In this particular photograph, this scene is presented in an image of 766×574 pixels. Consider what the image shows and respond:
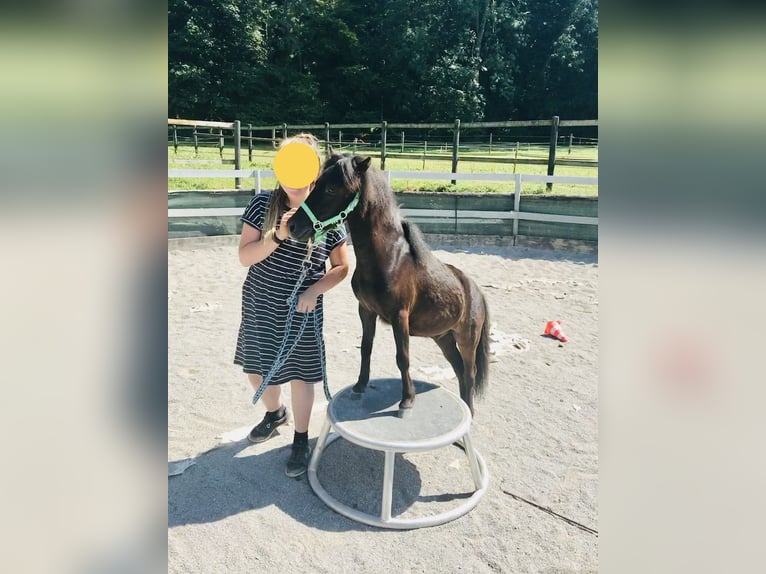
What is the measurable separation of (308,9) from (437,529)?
136ft

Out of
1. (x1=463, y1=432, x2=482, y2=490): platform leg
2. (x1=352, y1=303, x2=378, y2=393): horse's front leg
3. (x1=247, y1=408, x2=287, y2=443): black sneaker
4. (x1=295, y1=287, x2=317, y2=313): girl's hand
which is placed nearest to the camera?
(x1=295, y1=287, x2=317, y2=313): girl's hand

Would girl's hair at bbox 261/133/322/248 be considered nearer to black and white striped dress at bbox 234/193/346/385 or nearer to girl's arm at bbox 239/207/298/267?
girl's arm at bbox 239/207/298/267

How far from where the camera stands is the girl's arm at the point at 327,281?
2.74 metres

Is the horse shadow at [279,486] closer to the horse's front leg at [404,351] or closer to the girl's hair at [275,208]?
the horse's front leg at [404,351]

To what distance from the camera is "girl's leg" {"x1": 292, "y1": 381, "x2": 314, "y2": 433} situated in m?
2.99

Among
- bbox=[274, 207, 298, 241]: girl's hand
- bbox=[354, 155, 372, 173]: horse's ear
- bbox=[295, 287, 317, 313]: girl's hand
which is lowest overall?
bbox=[295, 287, 317, 313]: girl's hand

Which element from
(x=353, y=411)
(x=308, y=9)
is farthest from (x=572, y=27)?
(x=353, y=411)

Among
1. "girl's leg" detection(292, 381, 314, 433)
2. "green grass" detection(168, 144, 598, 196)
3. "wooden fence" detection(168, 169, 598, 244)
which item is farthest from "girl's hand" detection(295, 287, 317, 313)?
"wooden fence" detection(168, 169, 598, 244)

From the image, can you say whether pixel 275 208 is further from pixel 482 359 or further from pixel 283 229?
pixel 482 359

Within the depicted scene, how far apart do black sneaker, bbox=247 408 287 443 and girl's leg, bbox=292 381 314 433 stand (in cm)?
36
